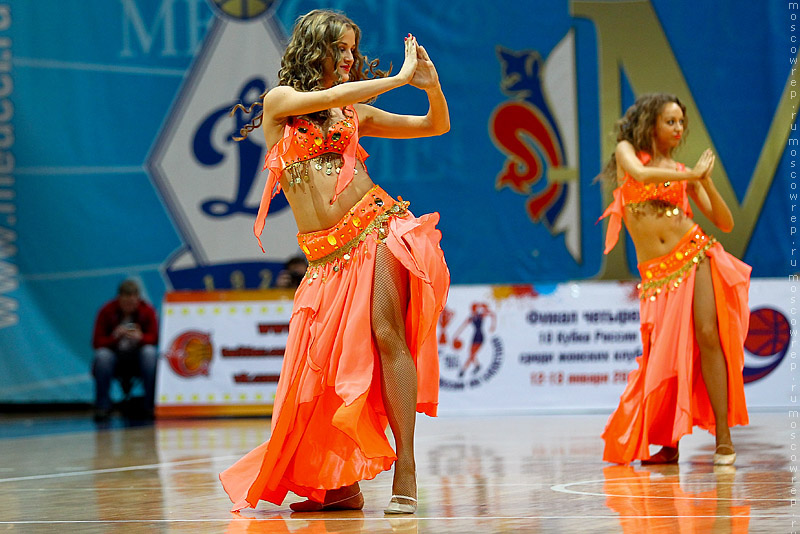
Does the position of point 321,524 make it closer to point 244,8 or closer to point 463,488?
point 463,488

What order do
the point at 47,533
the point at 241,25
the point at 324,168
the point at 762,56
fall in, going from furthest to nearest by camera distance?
the point at 241,25
the point at 762,56
the point at 324,168
the point at 47,533

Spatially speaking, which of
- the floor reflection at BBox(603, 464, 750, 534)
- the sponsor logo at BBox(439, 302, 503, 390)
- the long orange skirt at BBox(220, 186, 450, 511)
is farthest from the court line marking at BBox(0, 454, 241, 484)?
the sponsor logo at BBox(439, 302, 503, 390)

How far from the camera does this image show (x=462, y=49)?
989 centimetres

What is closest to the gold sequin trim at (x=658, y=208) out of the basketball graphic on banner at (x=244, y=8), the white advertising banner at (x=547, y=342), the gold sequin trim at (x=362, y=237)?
the gold sequin trim at (x=362, y=237)

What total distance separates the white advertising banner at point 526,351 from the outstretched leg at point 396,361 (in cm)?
509

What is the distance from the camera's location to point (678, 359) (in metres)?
5.04

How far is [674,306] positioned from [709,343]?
241mm

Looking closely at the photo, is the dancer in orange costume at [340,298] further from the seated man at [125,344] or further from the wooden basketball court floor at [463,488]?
the seated man at [125,344]

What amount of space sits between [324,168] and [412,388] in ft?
2.63

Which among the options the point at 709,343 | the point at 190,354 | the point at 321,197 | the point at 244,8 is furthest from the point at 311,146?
the point at 244,8

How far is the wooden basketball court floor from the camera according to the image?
10.4ft

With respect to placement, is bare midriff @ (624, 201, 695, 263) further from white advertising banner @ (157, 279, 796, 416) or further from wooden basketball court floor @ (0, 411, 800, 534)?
white advertising banner @ (157, 279, 796, 416)

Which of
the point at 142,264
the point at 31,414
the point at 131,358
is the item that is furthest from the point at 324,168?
the point at 31,414

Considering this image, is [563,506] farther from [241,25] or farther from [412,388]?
[241,25]
